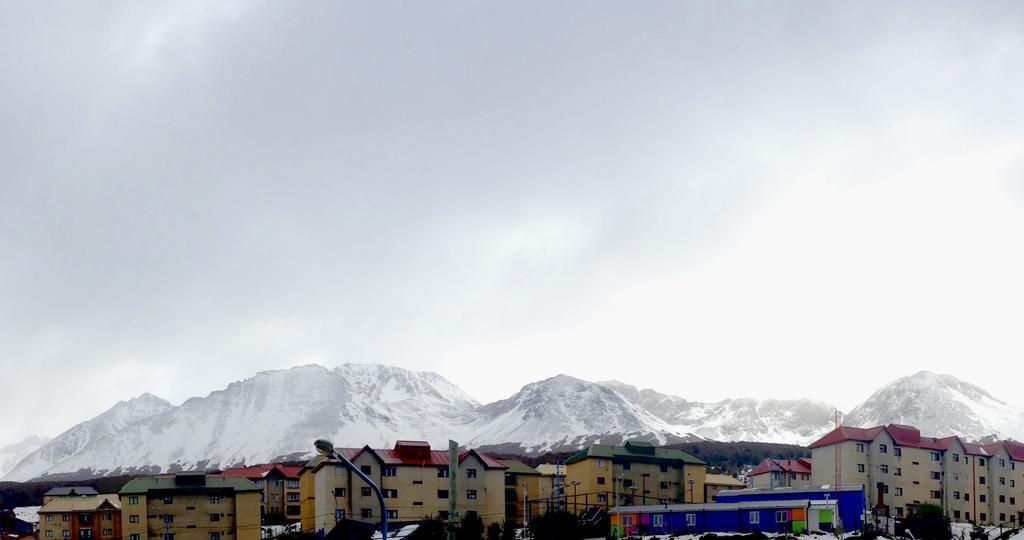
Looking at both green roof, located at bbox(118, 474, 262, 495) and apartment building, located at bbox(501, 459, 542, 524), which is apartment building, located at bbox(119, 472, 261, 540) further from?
apartment building, located at bbox(501, 459, 542, 524)

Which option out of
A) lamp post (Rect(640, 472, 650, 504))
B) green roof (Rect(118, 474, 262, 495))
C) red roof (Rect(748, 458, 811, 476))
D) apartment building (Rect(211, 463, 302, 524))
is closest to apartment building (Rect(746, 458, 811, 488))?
red roof (Rect(748, 458, 811, 476))

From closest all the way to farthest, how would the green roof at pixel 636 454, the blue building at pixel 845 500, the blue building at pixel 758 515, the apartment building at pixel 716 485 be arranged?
the blue building at pixel 758 515, the blue building at pixel 845 500, the green roof at pixel 636 454, the apartment building at pixel 716 485

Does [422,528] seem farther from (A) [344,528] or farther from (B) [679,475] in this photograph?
(A) [344,528]

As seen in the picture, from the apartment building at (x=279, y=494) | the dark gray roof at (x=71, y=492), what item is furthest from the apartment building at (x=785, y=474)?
the dark gray roof at (x=71, y=492)

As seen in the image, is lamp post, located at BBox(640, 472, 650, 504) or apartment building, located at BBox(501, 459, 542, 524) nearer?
lamp post, located at BBox(640, 472, 650, 504)

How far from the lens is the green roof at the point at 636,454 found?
3957 inches

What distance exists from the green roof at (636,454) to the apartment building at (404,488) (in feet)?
33.4

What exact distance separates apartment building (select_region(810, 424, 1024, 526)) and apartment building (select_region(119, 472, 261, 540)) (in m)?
57.0

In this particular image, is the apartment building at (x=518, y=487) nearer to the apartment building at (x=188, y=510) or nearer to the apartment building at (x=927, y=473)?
the apartment building at (x=188, y=510)

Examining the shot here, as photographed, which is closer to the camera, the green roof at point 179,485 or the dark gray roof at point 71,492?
the green roof at point 179,485

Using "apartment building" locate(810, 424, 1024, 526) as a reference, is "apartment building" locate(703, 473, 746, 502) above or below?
below

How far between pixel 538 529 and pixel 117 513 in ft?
153

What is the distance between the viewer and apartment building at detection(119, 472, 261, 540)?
93375 mm

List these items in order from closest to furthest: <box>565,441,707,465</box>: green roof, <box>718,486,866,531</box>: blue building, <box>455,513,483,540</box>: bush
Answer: <box>718,486,866,531</box>: blue building, <box>455,513,483,540</box>: bush, <box>565,441,707,465</box>: green roof
